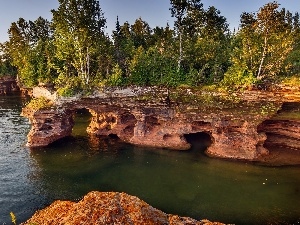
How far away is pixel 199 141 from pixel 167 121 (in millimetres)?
6122

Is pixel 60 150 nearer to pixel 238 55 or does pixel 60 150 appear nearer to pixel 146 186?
pixel 146 186

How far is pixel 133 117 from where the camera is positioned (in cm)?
4581

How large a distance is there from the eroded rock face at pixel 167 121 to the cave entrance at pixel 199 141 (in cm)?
107

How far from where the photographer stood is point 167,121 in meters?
40.7

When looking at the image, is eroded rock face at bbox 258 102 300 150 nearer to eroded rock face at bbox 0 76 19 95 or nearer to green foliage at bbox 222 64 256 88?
green foliage at bbox 222 64 256 88

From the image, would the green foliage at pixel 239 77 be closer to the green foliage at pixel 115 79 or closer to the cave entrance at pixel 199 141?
the cave entrance at pixel 199 141

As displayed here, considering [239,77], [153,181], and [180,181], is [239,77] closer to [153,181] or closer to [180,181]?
[180,181]

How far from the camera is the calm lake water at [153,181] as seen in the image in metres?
26.7

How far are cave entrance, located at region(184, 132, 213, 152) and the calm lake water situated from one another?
3.05ft

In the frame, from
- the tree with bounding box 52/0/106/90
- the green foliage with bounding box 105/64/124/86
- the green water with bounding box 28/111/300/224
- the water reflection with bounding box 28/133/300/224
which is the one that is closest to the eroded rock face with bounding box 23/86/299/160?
the green foliage with bounding box 105/64/124/86

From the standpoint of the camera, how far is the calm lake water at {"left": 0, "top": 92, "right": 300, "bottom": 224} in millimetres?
26688

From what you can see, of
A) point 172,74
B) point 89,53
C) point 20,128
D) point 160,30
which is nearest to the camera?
point 172,74

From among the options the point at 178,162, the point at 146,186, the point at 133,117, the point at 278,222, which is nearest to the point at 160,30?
the point at 133,117

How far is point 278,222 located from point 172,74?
25278mm
